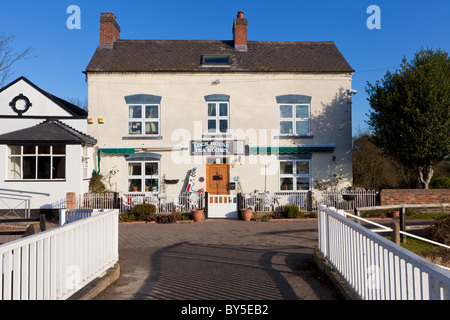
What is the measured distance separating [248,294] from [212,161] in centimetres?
1242

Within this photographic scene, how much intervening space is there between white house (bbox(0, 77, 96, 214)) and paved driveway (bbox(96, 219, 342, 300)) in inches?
183

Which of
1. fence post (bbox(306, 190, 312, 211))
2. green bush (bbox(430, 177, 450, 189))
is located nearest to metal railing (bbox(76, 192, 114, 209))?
fence post (bbox(306, 190, 312, 211))

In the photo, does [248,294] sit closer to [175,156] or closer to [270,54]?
[175,156]

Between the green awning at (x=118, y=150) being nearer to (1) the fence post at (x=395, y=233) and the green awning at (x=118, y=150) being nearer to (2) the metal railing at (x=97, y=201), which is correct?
(2) the metal railing at (x=97, y=201)

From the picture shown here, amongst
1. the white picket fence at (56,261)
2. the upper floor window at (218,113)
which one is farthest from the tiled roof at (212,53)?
the white picket fence at (56,261)

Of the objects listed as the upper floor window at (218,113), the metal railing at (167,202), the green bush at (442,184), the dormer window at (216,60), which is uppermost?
the dormer window at (216,60)

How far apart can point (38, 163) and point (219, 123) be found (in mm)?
8117

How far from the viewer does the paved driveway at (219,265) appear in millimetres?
5465

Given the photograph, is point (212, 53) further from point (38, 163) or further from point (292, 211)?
point (38, 163)

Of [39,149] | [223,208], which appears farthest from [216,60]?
[39,149]

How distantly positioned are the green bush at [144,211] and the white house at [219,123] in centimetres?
296

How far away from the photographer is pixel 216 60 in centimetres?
1841

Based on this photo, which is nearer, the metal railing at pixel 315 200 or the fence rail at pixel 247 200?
the fence rail at pixel 247 200
